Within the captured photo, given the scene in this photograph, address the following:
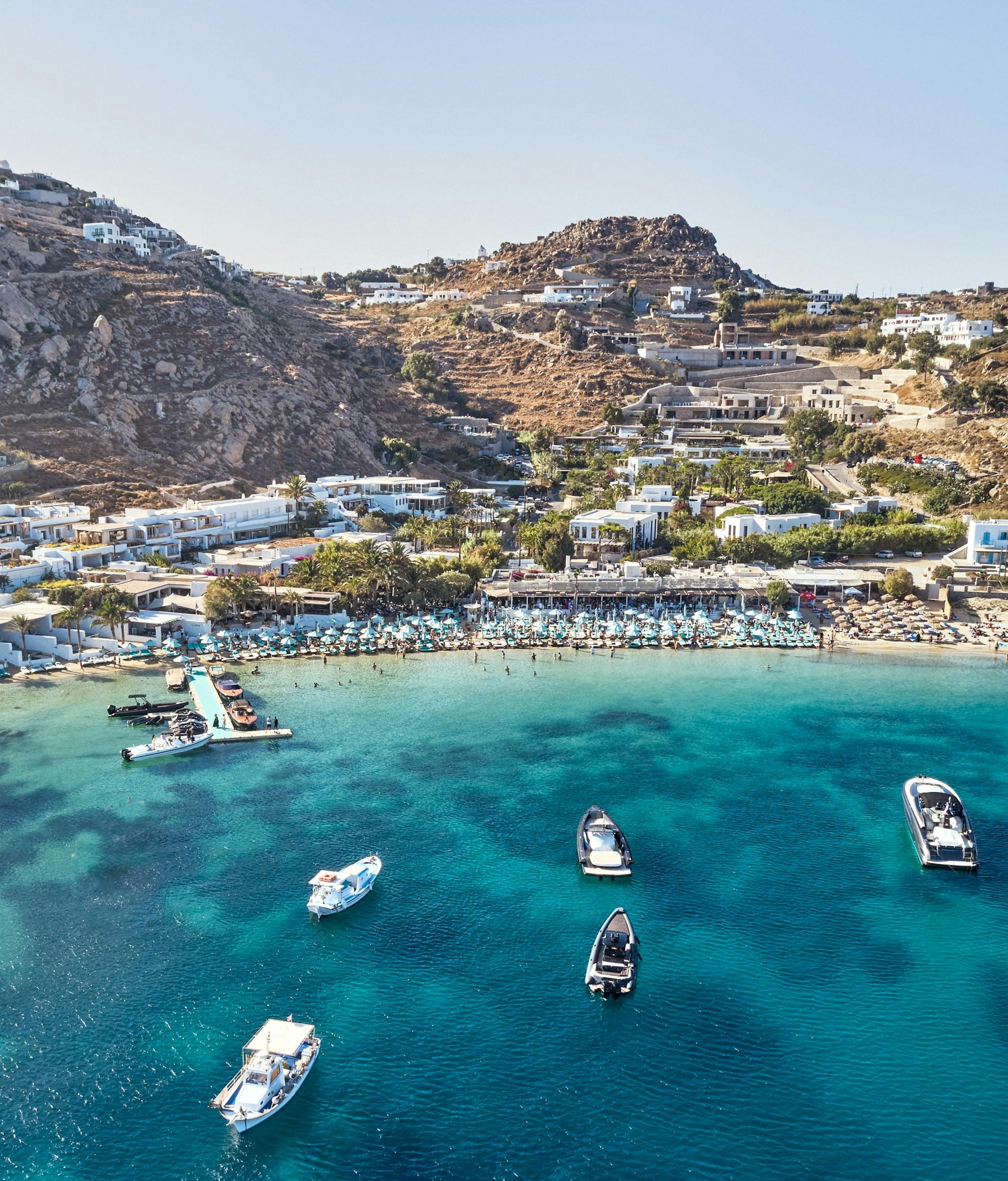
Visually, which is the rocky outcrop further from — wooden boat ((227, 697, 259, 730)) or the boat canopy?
the boat canopy

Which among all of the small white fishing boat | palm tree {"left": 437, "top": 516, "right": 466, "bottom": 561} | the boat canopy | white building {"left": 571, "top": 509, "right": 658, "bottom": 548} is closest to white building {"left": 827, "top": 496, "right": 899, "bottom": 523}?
white building {"left": 571, "top": 509, "right": 658, "bottom": 548}

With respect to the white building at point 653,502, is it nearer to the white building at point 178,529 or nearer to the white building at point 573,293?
the white building at point 178,529

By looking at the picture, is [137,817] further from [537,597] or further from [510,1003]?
[537,597]

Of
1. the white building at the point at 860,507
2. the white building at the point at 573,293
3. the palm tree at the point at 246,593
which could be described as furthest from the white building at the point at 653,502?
the white building at the point at 573,293

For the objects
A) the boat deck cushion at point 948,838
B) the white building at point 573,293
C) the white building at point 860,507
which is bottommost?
the boat deck cushion at point 948,838

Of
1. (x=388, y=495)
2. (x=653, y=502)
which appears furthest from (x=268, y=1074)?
(x=388, y=495)

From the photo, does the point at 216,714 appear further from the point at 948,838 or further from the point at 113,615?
the point at 948,838

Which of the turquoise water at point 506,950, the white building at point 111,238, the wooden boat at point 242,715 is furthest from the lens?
the white building at point 111,238
